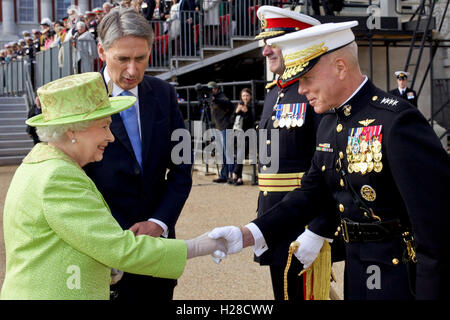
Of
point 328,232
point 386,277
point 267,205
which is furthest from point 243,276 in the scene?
point 386,277

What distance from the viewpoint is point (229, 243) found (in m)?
2.70

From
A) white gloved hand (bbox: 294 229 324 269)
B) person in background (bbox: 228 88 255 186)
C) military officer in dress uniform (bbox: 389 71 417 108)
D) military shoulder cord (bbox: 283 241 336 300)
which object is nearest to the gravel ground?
military shoulder cord (bbox: 283 241 336 300)

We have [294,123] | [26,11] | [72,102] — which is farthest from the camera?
[26,11]

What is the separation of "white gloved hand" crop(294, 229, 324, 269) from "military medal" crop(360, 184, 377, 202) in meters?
0.65

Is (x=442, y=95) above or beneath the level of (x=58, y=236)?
beneath

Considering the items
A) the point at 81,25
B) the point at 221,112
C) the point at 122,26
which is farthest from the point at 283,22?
the point at 81,25

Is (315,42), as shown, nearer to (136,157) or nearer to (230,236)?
(230,236)

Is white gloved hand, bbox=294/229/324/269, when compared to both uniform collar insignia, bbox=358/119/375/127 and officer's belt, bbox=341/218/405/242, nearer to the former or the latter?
officer's belt, bbox=341/218/405/242

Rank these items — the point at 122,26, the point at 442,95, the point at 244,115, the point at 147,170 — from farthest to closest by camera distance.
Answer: the point at 442,95 → the point at 244,115 → the point at 147,170 → the point at 122,26

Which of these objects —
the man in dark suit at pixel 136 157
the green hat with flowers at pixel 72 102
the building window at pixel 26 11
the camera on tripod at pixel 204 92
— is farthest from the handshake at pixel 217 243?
the building window at pixel 26 11

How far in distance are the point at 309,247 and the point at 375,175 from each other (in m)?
0.79

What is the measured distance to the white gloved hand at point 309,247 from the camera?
306 centimetres
